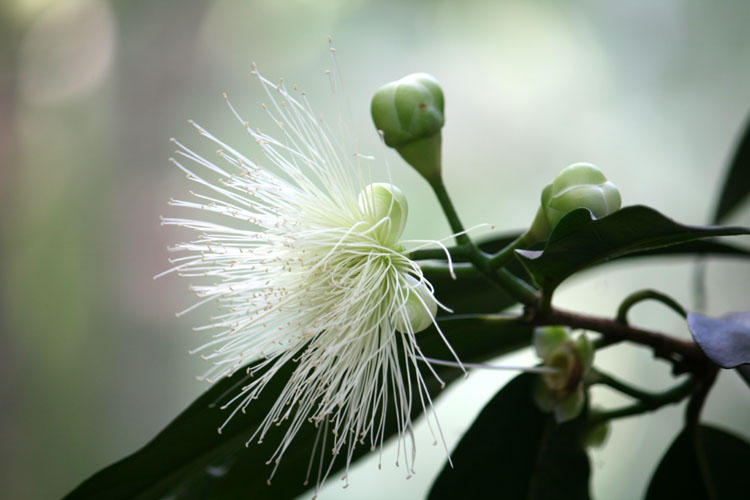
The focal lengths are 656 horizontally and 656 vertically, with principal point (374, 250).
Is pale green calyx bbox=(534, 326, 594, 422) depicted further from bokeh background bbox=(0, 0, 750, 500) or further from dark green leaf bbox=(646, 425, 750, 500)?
bokeh background bbox=(0, 0, 750, 500)

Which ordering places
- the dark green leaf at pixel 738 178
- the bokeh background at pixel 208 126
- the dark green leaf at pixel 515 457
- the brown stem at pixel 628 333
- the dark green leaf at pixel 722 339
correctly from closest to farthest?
the dark green leaf at pixel 722 339 → the brown stem at pixel 628 333 → the dark green leaf at pixel 515 457 → the dark green leaf at pixel 738 178 → the bokeh background at pixel 208 126

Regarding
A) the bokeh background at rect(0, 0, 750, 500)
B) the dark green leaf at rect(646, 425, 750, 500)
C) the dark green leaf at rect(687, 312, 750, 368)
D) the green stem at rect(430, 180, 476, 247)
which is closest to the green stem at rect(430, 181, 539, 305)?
Result: the green stem at rect(430, 180, 476, 247)

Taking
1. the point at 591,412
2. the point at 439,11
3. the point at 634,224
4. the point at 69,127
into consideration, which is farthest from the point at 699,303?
the point at 69,127

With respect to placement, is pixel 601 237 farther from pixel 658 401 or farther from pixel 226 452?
pixel 226 452

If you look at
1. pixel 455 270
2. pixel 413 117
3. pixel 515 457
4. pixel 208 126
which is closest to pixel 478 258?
pixel 455 270

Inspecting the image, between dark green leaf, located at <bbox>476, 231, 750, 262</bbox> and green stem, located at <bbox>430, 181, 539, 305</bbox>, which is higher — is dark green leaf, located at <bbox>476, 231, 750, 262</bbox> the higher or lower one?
the lower one

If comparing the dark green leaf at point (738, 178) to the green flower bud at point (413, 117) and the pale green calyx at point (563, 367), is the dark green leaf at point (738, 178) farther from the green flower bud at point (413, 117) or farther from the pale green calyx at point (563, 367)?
the green flower bud at point (413, 117)

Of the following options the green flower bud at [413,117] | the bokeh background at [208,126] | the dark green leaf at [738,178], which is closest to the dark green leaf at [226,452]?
the green flower bud at [413,117]
